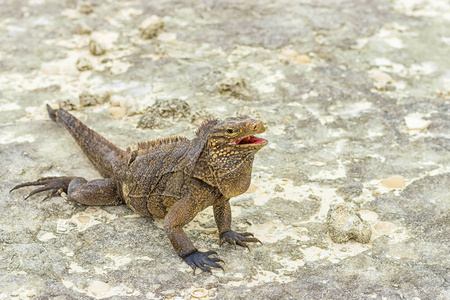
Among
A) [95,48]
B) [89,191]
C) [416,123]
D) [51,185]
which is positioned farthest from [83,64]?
[416,123]

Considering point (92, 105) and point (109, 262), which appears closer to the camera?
point (109, 262)

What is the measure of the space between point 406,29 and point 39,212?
597 cm

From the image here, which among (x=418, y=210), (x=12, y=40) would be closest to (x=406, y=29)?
(x=418, y=210)

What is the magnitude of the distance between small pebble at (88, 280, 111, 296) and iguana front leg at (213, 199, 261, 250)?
3.29 feet

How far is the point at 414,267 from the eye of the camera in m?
4.23

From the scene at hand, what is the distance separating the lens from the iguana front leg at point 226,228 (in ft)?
14.9

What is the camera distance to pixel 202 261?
4172 mm

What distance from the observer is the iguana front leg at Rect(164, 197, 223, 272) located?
13.7ft

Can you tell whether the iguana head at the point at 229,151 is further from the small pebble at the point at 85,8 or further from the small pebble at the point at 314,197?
A: the small pebble at the point at 85,8

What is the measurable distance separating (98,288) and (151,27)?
16.1ft

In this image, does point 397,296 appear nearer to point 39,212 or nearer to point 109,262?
point 109,262

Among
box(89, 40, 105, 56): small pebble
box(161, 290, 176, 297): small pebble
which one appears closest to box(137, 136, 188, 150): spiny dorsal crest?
box(161, 290, 176, 297): small pebble

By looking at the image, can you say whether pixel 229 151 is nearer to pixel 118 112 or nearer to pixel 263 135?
pixel 263 135

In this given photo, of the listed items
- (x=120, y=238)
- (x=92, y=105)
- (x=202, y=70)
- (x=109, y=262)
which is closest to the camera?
(x=109, y=262)
